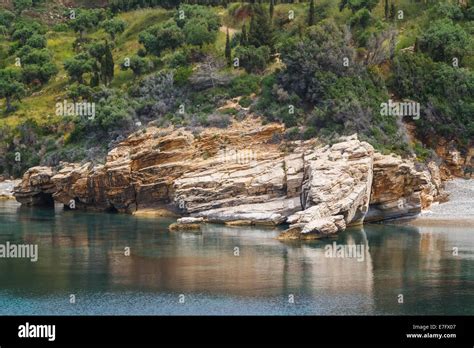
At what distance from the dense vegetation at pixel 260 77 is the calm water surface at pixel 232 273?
1420cm

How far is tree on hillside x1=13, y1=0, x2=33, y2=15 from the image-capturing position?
420 ft

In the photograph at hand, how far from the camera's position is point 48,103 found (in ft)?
320

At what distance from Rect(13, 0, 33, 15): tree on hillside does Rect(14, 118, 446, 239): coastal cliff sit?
5667cm

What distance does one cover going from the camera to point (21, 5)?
5059 inches

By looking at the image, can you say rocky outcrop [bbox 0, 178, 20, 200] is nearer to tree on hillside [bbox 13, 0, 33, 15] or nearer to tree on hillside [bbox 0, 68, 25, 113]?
tree on hillside [bbox 0, 68, 25, 113]

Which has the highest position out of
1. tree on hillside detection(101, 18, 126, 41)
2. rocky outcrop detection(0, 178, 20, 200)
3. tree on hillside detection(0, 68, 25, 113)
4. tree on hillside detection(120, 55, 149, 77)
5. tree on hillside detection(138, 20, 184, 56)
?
tree on hillside detection(101, 18, 126, 41)

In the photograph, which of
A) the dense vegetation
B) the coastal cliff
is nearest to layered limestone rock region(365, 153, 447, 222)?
the coastal cliff

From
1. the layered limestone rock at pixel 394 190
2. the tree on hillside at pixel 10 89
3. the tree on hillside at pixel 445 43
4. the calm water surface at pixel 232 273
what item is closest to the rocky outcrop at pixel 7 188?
the tree on hillside at pixel 10 89

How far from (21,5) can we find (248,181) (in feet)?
246

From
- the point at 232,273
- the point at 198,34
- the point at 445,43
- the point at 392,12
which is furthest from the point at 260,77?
the point at 232,273
